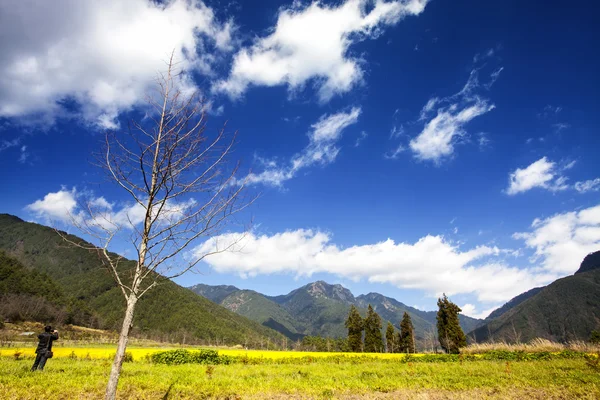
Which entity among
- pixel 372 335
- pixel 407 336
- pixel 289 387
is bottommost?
pixel 372 335

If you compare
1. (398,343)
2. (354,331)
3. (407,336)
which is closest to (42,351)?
(354,331)

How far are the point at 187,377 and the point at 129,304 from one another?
981 centimetres

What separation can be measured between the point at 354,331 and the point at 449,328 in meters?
19.7

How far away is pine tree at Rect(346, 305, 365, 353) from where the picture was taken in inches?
2486

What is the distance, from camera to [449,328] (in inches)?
2140

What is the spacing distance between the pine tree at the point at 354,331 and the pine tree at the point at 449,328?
53.7ft

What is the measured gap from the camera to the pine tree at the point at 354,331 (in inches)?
2486

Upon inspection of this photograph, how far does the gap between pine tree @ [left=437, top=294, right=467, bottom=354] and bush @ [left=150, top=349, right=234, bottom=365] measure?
4670 cm

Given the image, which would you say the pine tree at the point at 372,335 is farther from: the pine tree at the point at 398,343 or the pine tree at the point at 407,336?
the pine tree at the point at 407,336

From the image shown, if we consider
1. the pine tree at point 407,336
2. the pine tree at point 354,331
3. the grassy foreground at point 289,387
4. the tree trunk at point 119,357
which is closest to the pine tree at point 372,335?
the pine tree at point 354,331

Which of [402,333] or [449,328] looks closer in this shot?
[449,328]

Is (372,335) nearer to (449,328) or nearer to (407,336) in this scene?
(407,336)

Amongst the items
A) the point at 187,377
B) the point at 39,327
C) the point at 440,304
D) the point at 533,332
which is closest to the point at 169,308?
the point at 39,327

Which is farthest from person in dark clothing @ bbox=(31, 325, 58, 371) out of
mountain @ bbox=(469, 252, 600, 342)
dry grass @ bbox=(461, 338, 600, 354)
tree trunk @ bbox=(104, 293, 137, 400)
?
mountain @ bbox=(469, 252, 600, 342)
